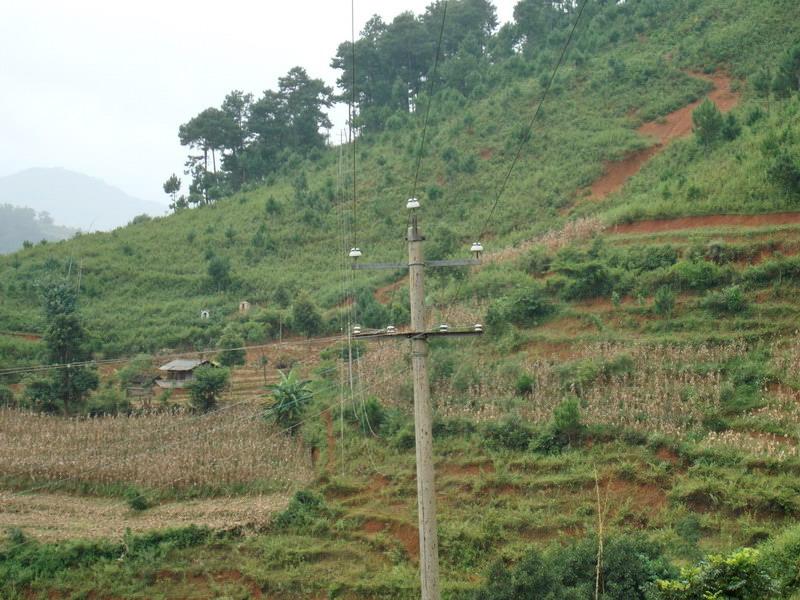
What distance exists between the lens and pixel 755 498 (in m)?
13.7

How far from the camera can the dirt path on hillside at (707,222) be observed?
21250mm

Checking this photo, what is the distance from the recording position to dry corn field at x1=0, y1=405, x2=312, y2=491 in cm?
1848

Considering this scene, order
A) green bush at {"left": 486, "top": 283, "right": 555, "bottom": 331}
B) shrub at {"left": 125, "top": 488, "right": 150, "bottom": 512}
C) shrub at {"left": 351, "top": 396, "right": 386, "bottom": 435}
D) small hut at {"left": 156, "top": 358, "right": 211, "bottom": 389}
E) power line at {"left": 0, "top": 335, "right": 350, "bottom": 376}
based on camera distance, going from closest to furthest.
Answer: shrub at {"left": 125, "top": 488, "right": 150, "bottom": 512} < shrub at {"left": 351, "top": 396, "right": 386, "bottom": 435} < green bush at {"left": 486, "top": 283, "right": 555, "bottom": 331} < power line at {"left": 0, "top": 335, "right": 350, "bottom": 376} < small hut at {"left": 156, "top": 358, "right": 211, "bottom": 389}

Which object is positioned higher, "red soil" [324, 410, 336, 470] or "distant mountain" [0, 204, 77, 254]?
"distant mountain" [0, 204, 77, 254]

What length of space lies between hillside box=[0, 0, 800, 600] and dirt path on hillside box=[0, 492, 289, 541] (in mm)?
82

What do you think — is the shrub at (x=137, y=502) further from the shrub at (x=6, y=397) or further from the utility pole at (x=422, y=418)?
the utility pole at (x=422, y=418)

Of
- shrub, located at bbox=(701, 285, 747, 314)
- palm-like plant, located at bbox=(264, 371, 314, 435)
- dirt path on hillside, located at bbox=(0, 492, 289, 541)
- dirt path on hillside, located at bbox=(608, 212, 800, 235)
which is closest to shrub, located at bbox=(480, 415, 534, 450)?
dirt path on hillside, located at bbox=(0, 492, 289, 541)

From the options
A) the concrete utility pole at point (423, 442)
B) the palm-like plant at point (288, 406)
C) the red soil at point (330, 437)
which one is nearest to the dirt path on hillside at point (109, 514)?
the red soil at point (330, 437)

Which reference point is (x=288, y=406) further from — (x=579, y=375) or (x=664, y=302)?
(x=664, y=302)

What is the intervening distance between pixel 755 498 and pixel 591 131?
23.9m

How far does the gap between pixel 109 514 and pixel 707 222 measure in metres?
16.7

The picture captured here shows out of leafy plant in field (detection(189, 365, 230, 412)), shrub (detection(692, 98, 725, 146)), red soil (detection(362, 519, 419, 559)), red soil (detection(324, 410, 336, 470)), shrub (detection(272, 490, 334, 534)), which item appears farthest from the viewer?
shrub (detection(692, 98, 725, 146))

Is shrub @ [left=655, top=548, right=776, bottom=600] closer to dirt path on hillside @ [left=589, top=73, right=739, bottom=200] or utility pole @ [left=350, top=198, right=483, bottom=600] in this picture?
utility pole @ [left=350, top=198, right=483, bottom=600]

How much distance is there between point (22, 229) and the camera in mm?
97000
